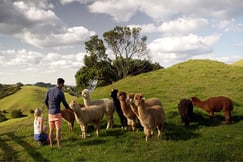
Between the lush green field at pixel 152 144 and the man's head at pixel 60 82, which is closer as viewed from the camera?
the lush green field at pixel 152 144

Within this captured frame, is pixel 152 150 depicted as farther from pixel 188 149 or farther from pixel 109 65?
pixel 109 65

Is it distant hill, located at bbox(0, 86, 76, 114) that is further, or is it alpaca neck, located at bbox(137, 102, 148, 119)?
distant hill, located at bbox(0, 86, 76, 114)

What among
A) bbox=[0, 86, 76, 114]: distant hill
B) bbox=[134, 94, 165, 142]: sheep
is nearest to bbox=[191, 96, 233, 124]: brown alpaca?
bbox=[134, 94, 165, 142]: sheep

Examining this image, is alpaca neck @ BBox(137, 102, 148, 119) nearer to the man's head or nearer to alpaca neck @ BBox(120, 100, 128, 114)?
alpaca neck @ BBox(120, 100, 128, 114)

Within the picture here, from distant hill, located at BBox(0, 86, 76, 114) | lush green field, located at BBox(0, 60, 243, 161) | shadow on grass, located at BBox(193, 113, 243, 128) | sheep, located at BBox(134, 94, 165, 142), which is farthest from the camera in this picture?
distant hill, located at BBox(0, 86, 76, 114)

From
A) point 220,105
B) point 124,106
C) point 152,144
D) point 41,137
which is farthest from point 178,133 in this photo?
point 41,137

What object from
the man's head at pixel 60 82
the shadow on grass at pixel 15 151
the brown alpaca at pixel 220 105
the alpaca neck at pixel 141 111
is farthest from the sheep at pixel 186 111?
the shadow on grass at pixel 15 151

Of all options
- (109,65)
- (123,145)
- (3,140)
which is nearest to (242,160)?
(123,145)

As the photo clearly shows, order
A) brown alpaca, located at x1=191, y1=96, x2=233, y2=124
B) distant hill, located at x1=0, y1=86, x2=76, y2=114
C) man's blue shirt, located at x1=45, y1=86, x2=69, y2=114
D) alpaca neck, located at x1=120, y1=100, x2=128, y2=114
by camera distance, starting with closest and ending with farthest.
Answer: man's blue shirt, located at x1=45, y1=86, x2=69, y2=114 < alpaca neck, located at x1=120, y1=100, x2=128, y2=114 < brown alpaca, located at x1=191, y1=96, x2=233, y2=124 < distant hill, located at x1=0, y1=86, x2=76, y2=114

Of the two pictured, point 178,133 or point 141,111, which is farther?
point 178,133

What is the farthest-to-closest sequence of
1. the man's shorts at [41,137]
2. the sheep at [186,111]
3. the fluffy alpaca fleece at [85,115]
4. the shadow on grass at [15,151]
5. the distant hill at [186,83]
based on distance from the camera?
the distant hill at [186,83], the sheep at [186,111], the fluffy alpaca fleece at [85,115], the man's shorts at [41,137], the shadow on grass at [15,151]

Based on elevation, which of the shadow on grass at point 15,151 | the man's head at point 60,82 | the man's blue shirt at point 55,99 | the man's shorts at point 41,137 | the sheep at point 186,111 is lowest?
the shadow on grass at point 15,151

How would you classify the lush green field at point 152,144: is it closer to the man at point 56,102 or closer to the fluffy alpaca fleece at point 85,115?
the fluffy alpaca fleece at point 85,115

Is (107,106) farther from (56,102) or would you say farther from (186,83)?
(186,83)
